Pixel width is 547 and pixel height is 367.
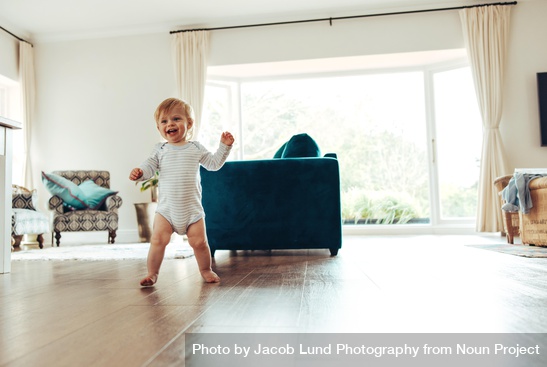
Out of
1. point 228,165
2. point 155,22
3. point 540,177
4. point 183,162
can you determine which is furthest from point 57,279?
point 155,22

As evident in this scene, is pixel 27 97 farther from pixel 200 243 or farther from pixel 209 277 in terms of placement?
pixel 209 277

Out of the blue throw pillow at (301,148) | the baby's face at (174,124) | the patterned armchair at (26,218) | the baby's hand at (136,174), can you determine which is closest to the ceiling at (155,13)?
the patterned armchair at (26,218)

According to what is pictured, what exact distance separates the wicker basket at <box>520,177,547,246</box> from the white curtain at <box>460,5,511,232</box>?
5.18ft

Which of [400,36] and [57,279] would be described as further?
[400,36]

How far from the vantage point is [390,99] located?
18.8 ft

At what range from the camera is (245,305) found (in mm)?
1174

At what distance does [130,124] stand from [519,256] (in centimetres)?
474

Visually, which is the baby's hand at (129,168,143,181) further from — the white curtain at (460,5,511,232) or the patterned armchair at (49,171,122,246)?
the white curtain at (460,5,511,232)

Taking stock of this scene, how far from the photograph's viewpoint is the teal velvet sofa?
105 inches

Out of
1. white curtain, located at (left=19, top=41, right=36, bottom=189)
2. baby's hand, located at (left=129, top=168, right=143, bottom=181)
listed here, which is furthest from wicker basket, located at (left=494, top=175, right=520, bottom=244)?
white curtain, located at (left=19, top=41, right=36, bottom=189)

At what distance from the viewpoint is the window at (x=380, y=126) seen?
17.6ft

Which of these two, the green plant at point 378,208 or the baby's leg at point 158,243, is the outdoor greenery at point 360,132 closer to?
the green plant at point 378,208

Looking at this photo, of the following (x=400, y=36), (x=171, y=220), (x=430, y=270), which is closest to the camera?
(x=171, y=220)

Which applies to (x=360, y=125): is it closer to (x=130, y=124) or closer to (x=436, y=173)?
(x=436, y=173)
